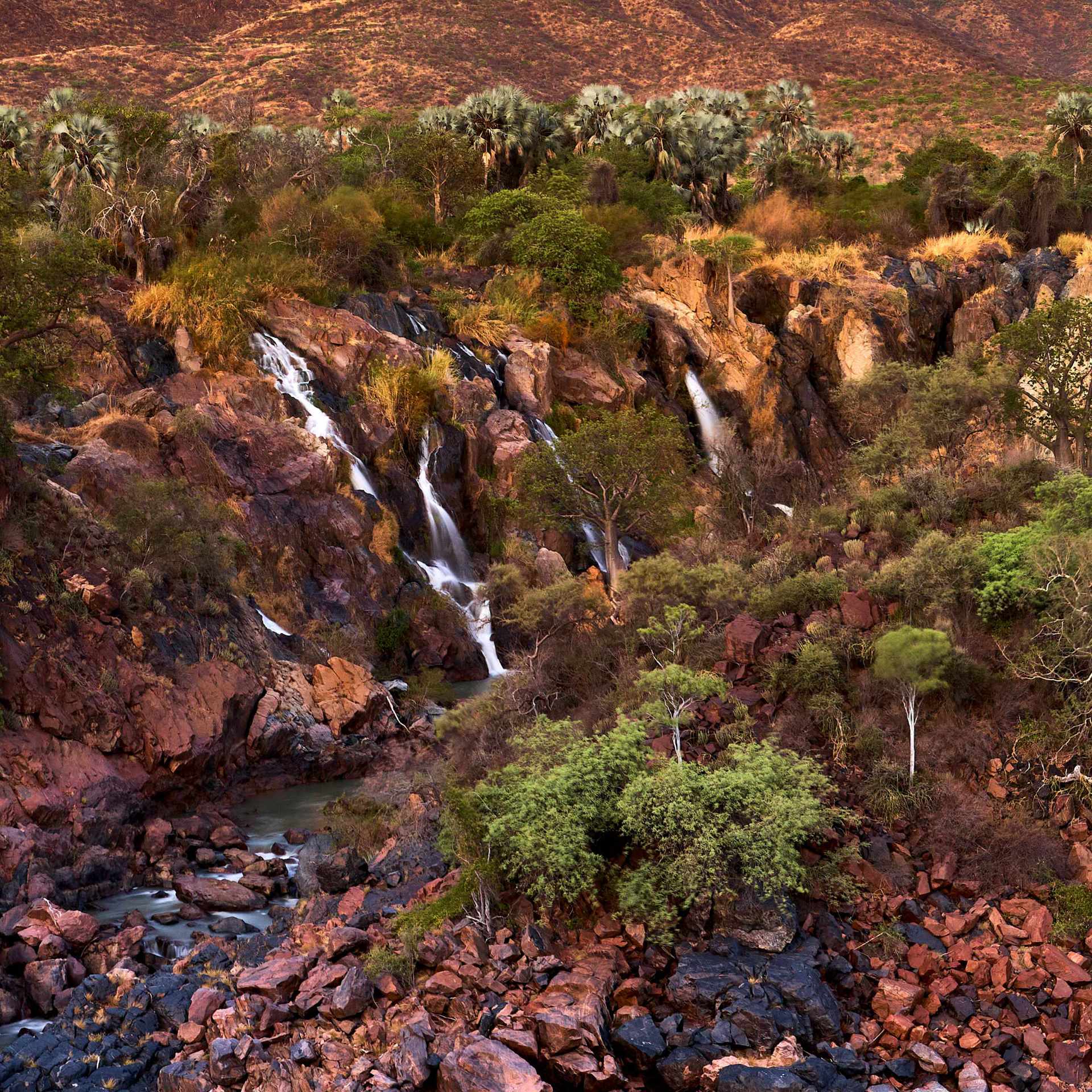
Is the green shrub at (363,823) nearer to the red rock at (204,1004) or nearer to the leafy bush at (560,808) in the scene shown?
the leafy bush at (560,808)

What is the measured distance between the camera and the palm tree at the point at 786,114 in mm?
58250

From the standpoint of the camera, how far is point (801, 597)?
17.1 m

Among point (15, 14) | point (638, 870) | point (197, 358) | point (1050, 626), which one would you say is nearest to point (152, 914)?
point (638, 870)

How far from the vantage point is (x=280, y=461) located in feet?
86.4

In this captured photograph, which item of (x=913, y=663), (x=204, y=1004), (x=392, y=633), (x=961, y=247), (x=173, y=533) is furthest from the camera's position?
(x=961, y=247)

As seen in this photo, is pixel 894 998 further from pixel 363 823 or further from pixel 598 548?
pixel 598 548

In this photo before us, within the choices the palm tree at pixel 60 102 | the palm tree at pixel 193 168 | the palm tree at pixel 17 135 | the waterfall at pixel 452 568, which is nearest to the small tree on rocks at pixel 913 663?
the waterfall at pixel 452 568

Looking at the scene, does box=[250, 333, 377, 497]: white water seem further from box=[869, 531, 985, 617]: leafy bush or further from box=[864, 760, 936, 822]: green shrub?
box=[864, 760, 936, 822]: green shrub

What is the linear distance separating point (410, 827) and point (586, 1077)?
5875 millimetres

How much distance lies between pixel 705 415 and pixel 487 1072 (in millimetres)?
33198

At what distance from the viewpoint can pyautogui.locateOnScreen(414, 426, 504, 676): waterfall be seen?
2769cm

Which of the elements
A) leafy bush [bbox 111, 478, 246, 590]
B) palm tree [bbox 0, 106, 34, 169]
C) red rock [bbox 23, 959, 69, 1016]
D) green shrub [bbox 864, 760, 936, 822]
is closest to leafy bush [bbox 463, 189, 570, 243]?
palm tree [bbox 0, 106, 34, 169]

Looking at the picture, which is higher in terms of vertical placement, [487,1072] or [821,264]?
[821,264]

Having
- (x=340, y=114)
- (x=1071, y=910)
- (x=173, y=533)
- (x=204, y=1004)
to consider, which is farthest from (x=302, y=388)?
(x=340, y=114)
